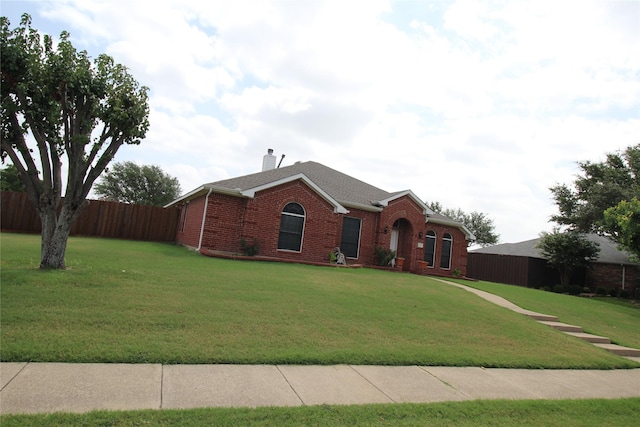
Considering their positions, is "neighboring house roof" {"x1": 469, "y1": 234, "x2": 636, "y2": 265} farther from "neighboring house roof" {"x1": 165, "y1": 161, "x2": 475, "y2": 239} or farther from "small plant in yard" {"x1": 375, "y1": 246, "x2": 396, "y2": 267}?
"small plant in yard" {"x1": 375, "y1": 246, "x2": 396, "y2": 267}

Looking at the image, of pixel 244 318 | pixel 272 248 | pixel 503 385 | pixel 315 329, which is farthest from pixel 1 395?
pixel 272 248

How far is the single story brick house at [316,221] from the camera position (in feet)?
53.6

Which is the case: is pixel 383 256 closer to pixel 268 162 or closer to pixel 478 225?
pixel 268 162

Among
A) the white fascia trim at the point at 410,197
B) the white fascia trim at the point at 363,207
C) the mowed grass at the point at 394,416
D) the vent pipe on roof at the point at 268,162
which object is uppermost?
the vent pipe on roof at the point at 268,162

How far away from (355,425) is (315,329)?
3.11m

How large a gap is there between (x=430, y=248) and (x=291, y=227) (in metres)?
9.74

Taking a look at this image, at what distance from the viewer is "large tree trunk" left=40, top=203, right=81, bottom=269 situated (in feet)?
28.4

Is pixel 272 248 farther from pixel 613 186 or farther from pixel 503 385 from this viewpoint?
pixel 613 186

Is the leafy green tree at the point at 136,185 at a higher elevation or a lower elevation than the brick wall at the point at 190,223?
higher

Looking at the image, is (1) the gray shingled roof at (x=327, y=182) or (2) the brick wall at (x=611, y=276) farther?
(2) the brick wall at (x=611, y=276)

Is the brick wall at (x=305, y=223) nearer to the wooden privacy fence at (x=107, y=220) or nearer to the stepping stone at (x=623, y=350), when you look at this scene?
the wooden privacy fence at (x=107, y=220)

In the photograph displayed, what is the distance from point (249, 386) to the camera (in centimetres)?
443

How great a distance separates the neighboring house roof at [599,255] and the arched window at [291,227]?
2118 centimetres

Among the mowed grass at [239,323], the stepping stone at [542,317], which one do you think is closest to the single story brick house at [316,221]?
the mowed grass at [239,323]
